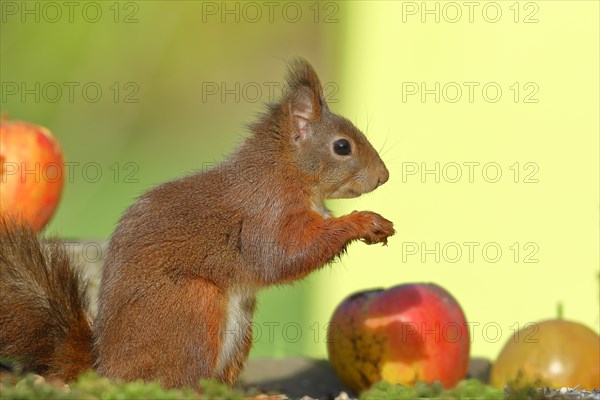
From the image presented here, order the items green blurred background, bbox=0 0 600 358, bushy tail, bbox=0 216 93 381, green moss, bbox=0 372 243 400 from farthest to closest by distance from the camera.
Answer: green blurred background, bbox=0 0 600 358
bushy tail, bbox=0 216 93 381
green moss, bbox=0 372 243 400

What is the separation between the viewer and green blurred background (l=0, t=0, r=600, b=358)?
4.93 m

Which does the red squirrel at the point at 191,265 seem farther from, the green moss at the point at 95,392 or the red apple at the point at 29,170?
the red apple at the point at 29,170

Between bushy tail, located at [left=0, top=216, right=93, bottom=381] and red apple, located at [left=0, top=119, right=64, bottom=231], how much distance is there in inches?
34.0

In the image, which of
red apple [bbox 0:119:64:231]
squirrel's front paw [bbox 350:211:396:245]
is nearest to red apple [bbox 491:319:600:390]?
squirrel's front paw [bbox 350:211:396:245]

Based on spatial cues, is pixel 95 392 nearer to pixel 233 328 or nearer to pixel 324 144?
pixel 233 328

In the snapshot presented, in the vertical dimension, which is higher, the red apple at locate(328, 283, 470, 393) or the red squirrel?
Answer: the red squirrel

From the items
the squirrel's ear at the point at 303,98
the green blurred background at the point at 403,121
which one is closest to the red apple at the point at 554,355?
the green blurred background at the point at 403,121

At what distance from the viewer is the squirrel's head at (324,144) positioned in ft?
10.4

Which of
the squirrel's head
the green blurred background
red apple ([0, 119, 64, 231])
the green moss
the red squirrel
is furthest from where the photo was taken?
the green blurred background

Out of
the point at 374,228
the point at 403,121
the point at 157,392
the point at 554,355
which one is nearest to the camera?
the point at 157,392

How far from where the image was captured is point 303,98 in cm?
322

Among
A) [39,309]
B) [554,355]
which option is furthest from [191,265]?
[554,355]

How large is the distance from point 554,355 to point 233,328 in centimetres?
134

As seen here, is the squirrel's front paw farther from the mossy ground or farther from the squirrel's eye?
the mossy ground
